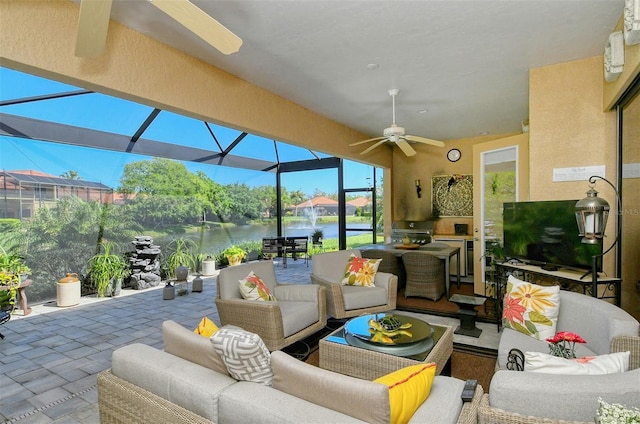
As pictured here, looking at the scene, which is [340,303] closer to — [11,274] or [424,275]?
[424,275]

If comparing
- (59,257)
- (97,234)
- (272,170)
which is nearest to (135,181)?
(97,234)

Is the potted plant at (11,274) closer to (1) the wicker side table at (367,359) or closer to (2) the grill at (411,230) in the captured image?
(1) the wicker side table at (367,359)

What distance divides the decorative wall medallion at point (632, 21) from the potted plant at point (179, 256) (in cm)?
724

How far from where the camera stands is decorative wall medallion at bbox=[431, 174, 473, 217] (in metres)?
7.02

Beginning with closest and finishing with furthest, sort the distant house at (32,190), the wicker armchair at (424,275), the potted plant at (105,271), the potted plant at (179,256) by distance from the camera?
the distant house at (32,190) < the wicker armchair at (424,275) < the potted plant at (105,271) < the potted plant at (179,256)

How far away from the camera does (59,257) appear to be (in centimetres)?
525

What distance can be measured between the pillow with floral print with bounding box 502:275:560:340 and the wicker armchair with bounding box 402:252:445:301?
208 centimetres

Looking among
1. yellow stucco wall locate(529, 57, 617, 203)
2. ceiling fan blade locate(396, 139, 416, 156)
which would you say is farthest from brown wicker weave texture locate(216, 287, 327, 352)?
yellow stucco wall locate(529, 57, 617, 203)

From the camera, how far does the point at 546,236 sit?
330 cm

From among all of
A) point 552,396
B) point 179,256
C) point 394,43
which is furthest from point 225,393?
point 179,256

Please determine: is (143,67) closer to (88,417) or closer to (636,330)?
(88,417)

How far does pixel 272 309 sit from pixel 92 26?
232 cm

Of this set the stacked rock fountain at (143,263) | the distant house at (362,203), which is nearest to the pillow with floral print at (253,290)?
the stacked rock fountain at (143,263)

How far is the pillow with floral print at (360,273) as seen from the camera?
402 centimetres
